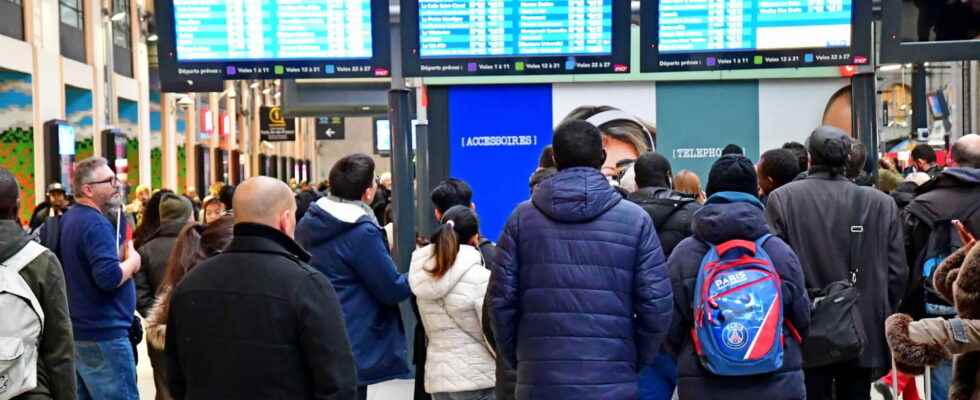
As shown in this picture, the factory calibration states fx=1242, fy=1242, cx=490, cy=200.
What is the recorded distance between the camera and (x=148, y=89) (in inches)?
1248

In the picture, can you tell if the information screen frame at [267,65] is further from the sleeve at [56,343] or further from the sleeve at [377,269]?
the sleeve at [56,343]

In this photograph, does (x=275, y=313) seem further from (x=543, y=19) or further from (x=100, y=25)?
(x=100, y=25)

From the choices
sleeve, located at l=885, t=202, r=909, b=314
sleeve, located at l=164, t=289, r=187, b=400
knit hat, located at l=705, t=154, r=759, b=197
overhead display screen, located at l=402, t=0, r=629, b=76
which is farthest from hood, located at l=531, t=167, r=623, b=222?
overhead display screen, located at l=402, t=0, r=629, b=76

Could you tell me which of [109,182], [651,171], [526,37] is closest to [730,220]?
[651,171]

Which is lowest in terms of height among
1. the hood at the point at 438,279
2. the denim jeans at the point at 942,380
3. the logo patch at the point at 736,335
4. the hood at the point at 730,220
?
the denim jeans at the point at 942,380

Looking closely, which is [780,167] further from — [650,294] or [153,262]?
[153,262]

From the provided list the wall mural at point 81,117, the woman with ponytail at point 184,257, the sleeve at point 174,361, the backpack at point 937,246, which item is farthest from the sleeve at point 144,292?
the wall mural at point 81,117

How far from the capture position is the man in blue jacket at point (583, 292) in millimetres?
4242

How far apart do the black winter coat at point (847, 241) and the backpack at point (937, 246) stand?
9.8 inches

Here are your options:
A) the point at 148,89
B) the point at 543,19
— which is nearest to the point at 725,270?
the point at 543,19

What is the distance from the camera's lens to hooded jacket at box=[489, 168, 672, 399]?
424 cm

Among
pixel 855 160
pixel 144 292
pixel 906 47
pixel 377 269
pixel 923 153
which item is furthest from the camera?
pixel 923 153

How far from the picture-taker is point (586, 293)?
167 inches

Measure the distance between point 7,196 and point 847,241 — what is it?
11.2 ft
